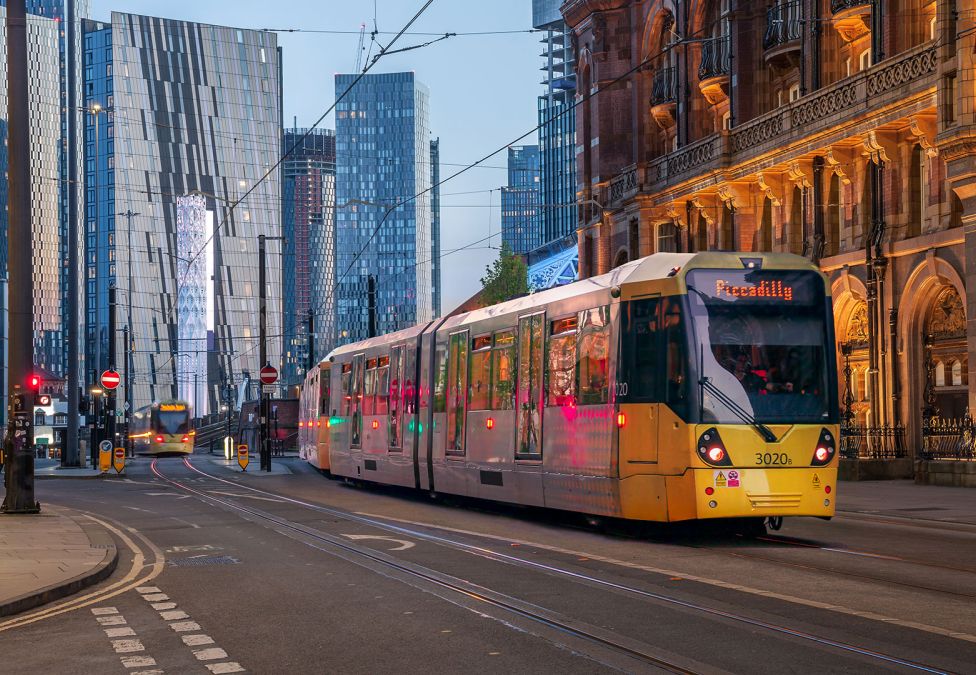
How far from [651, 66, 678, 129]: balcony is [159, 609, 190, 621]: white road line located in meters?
41.6

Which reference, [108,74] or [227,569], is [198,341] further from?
[227,569]

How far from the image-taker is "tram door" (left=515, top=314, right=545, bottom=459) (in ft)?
65.1

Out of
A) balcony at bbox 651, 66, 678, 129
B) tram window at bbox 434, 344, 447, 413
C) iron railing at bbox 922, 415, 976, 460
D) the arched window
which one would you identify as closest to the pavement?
tram window at bbox 434, 344, 447, 413

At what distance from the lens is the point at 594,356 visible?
17.9m

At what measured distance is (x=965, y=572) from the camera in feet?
43.6

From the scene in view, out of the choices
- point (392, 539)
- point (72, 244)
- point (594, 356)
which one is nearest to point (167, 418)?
point (72, 244)

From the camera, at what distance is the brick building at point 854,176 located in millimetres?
31406

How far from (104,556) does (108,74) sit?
15199 cm

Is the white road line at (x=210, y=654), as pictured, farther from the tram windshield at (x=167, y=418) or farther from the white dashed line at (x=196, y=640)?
the tram windshield at (x=167, y=418)

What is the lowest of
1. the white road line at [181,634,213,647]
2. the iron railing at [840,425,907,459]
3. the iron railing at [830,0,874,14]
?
the white road line at [181,634,213,647]

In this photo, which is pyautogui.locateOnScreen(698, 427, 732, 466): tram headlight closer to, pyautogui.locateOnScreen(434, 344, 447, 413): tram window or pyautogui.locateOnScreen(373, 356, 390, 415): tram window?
pyautogui.locateOnScreen(434, 344, 447, 413): tram window

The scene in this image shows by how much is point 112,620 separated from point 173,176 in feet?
509

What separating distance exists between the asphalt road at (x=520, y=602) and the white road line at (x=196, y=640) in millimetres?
48

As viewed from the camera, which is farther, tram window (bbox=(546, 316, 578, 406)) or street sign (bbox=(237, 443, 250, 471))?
street sign (bbox=(237, 443, 250, 471))
